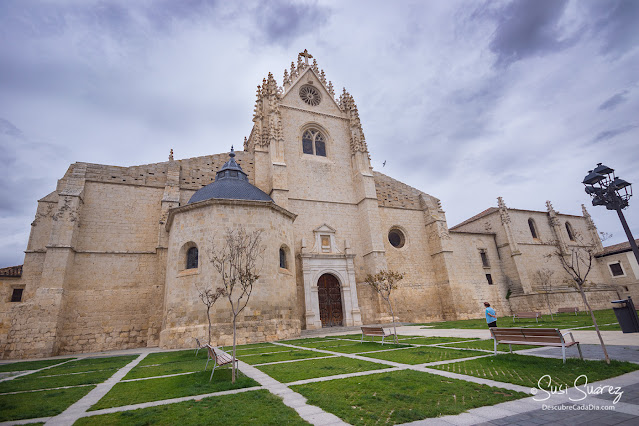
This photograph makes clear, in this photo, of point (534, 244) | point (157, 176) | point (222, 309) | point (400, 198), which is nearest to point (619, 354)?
point (222, 309)

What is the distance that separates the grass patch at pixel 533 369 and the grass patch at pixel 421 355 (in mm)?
791

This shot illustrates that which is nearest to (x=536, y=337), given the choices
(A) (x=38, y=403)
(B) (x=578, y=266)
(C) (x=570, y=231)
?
(B) (x=578, y=266)

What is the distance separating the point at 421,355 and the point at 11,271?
844 inches

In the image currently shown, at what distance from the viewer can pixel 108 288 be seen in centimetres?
1738

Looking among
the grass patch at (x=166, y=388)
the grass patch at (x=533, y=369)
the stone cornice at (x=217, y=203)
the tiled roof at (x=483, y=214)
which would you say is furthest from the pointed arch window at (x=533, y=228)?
the grass patch at (x=166, y=388)

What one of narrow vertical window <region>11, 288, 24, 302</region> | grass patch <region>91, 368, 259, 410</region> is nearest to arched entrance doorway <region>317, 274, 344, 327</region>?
grass patch <region>91, 368, 259, 410</region>

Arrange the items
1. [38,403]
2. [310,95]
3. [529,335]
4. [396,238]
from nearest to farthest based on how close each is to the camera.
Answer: [38,403] → [529,335] → [396,238] → [310,95]

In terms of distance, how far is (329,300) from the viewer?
21.2m

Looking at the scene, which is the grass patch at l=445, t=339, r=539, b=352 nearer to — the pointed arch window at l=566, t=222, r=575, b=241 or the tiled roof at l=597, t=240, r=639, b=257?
the tiled roof at l=597, t=240, r=639, b=257

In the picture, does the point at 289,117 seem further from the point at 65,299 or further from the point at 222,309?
the point at 65,299

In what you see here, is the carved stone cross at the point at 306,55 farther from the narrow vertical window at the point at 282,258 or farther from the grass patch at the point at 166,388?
the grass patch at the point at 166,388

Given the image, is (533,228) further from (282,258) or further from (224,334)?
(224,334)

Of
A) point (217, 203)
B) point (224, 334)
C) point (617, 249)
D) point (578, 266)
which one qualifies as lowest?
point (224, 334)

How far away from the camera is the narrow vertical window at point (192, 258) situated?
16.1 m
